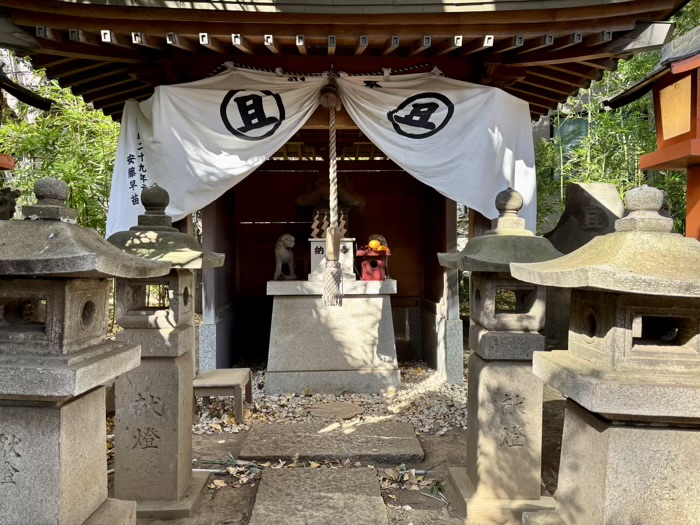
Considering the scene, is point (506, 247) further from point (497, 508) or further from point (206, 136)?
point (206, 136)

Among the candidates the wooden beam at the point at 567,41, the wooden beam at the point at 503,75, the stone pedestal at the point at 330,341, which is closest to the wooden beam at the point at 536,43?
the wooden beam at the point at 567,41

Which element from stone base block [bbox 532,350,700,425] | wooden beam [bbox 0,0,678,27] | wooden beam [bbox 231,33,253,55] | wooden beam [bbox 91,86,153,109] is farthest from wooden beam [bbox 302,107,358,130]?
stone base block [bbox 532,350,700,425]

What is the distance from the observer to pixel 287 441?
4914 mm

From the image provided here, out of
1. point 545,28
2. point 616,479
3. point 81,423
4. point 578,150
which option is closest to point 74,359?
point 81,423

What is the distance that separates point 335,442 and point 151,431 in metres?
1.83

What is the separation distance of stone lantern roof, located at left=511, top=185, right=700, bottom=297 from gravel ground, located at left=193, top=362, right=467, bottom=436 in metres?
3.58

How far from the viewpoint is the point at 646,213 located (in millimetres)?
2213

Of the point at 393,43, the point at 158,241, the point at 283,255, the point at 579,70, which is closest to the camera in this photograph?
the point at 158,241

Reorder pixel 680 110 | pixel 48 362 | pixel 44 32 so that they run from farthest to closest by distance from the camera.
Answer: pixel 44 32, pixel 680 110, pixel 48 362

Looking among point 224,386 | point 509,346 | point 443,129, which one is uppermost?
point 443,129

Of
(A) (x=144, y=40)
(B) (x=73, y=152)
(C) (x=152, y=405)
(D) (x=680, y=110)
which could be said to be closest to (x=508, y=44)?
(D) (x=680, y=110)

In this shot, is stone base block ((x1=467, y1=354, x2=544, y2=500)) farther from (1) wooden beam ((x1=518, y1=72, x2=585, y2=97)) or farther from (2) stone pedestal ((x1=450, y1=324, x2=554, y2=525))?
(1) wooden beam ((x1=518, y1=72, x2=585, y2=97))

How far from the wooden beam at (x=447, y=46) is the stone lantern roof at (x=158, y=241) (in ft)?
11.0

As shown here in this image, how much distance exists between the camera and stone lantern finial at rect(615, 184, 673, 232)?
7.18 feet
